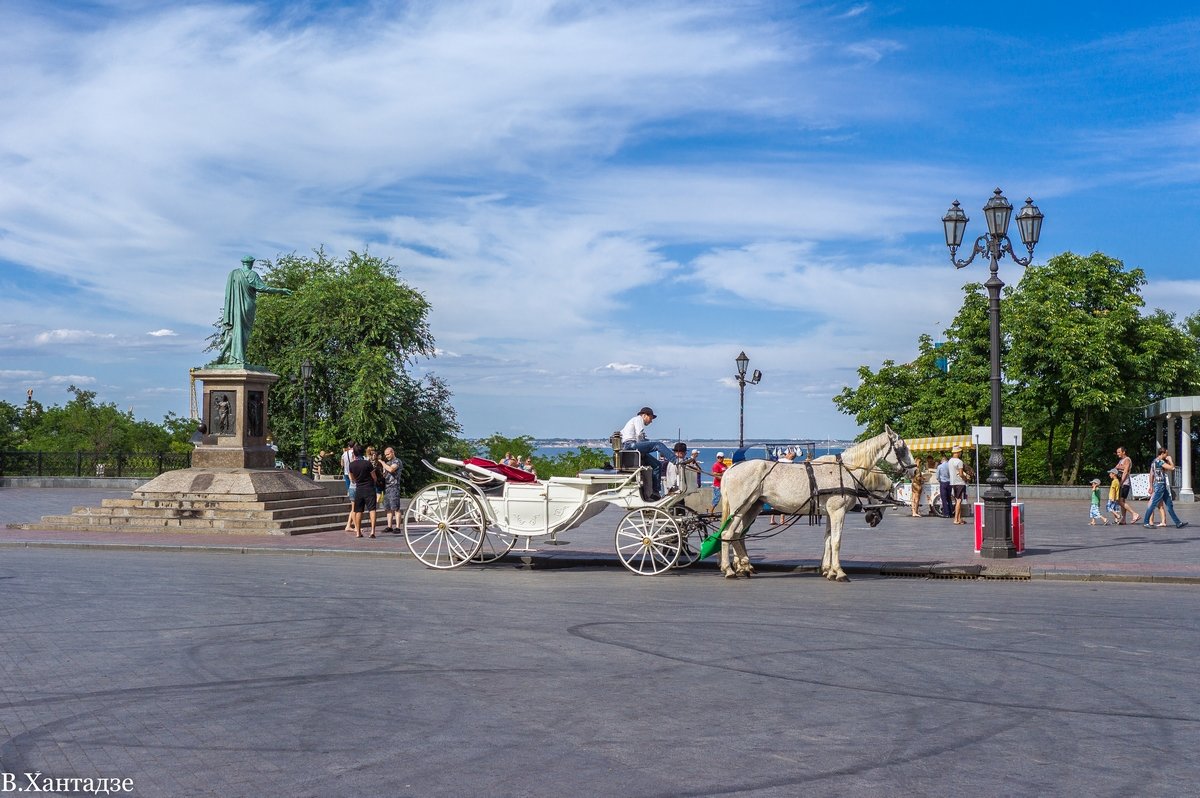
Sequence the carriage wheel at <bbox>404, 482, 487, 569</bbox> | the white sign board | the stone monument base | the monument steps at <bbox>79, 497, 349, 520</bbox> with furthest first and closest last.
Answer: the monument steps at <bbox>79, 497, 349, 520</bbox>, the stone monument base, the white sign board, the carriage wheel at <bbox>404, 482, 487, 569</bbox>

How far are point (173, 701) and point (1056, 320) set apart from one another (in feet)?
141

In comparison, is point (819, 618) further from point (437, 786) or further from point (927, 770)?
point (437, 786)

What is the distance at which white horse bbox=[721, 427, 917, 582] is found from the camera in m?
15.5

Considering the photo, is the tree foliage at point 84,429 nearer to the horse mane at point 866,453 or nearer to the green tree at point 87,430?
the green tree at point 87,430

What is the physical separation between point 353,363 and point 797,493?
1370 inches

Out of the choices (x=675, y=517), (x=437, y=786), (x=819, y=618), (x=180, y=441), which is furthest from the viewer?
(x=180, y=441)

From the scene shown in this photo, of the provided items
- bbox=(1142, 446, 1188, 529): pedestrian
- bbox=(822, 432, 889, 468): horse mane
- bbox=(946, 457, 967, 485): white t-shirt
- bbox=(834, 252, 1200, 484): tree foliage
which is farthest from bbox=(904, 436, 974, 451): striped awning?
bbox=(822, 432, 889, 468): horse mane

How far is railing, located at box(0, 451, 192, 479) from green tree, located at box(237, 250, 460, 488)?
5.20 m

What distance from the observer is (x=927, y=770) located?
19.9 feet

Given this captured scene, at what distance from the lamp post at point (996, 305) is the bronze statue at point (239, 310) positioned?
15.2 m

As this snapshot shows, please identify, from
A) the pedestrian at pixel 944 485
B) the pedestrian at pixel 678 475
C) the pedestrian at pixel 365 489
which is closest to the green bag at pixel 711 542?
the pedestrian at pixel 678 475

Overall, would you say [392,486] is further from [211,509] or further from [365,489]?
[211,509]

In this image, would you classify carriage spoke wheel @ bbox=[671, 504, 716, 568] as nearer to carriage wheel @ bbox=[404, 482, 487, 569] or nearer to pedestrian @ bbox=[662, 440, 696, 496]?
pedestrian @ bbox=[662, 440, 696, 496]

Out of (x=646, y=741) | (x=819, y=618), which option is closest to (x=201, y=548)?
(x=819, y=618)
